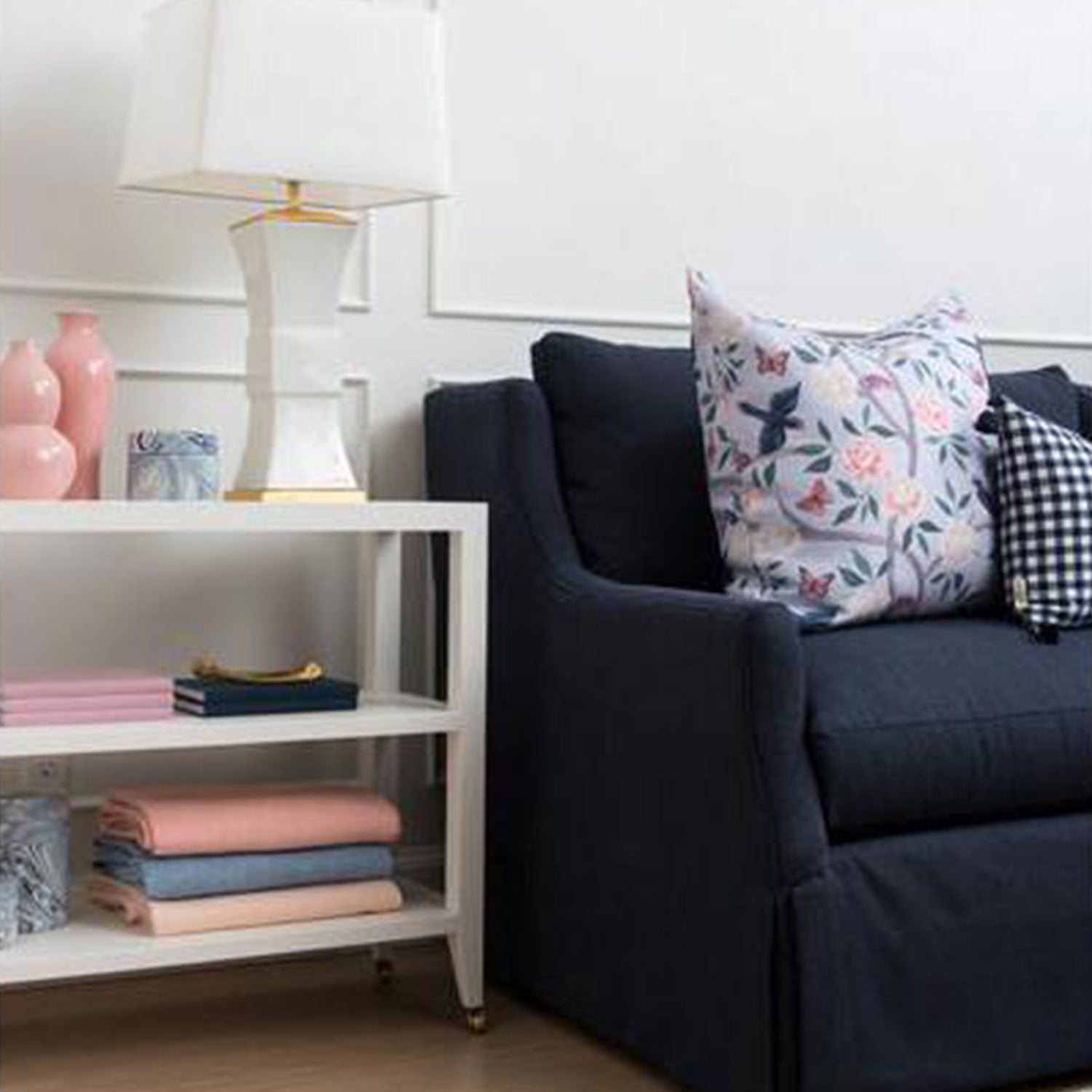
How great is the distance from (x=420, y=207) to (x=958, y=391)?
87 centimetres

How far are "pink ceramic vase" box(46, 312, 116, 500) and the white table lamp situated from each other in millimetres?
200

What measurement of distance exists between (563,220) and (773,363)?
2.33ft

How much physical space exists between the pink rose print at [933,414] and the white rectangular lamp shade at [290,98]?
680mm

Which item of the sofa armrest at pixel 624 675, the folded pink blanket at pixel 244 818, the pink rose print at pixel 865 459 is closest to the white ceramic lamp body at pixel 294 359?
the sofa armrest at pixel 624 675

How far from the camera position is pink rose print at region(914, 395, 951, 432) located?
107 inches

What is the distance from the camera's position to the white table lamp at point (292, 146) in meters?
2.58

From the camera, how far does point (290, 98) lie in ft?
8.53

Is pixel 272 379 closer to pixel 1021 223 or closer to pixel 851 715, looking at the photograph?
pixel 851 715

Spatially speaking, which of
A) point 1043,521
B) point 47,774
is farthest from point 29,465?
point 1043,521

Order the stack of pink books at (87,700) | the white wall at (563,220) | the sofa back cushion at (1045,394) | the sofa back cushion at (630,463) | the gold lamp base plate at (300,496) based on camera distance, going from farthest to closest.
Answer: the sofa back cushion at (1045,394)
the white wall at (563,220)
the sofa back cushion at (630,463)
the gold lamp base plate at (300,496)
the stack of pink books at (87,700)

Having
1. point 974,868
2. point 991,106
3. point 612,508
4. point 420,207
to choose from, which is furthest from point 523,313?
point 974,868

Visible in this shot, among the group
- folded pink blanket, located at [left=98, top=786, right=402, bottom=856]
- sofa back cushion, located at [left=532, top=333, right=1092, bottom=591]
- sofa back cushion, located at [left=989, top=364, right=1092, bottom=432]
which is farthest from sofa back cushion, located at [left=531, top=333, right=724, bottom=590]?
sofa back cushion, located at [left=989, top=364, right=1092, bottom=432]

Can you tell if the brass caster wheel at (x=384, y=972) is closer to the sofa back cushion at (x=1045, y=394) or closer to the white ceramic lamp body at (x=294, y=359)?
the white ceramic lamp body at (x=294, y=359)

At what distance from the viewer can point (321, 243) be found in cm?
276
